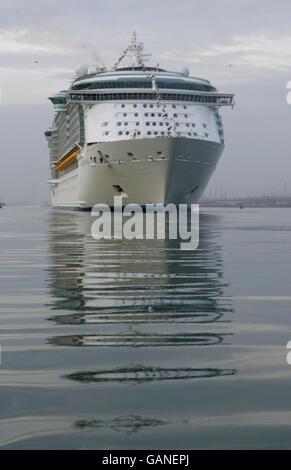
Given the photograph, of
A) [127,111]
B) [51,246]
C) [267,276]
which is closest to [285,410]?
[267,276]

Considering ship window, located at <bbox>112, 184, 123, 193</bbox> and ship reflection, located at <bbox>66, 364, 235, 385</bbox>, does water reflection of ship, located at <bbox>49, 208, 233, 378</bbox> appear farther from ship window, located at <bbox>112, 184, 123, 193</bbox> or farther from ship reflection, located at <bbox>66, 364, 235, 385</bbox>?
ship window, located at <bbox>112, 184, 123, 193</bbox>

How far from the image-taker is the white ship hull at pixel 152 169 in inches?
2210

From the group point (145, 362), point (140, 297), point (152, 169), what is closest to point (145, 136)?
point (152, 169)

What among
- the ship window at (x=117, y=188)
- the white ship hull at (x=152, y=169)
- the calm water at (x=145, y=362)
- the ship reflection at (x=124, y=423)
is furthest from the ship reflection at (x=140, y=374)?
the ship window at (x=117, y=188)

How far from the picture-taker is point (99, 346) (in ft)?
22.5

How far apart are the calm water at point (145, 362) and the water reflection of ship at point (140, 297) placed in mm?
23

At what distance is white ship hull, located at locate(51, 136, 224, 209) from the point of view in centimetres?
5612

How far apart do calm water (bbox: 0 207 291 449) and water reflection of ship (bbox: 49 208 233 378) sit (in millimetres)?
23

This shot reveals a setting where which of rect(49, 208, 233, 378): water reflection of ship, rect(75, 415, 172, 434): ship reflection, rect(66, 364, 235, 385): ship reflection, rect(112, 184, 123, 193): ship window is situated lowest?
rect(75, 415, 172, 434): ship reflection

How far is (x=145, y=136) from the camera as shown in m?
58.9

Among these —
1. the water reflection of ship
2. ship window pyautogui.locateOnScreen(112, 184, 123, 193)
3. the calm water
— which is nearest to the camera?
the calm water

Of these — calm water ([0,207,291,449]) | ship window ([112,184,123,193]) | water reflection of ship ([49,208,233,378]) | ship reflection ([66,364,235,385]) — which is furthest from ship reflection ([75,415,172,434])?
ship window ([112,184,123,193])
